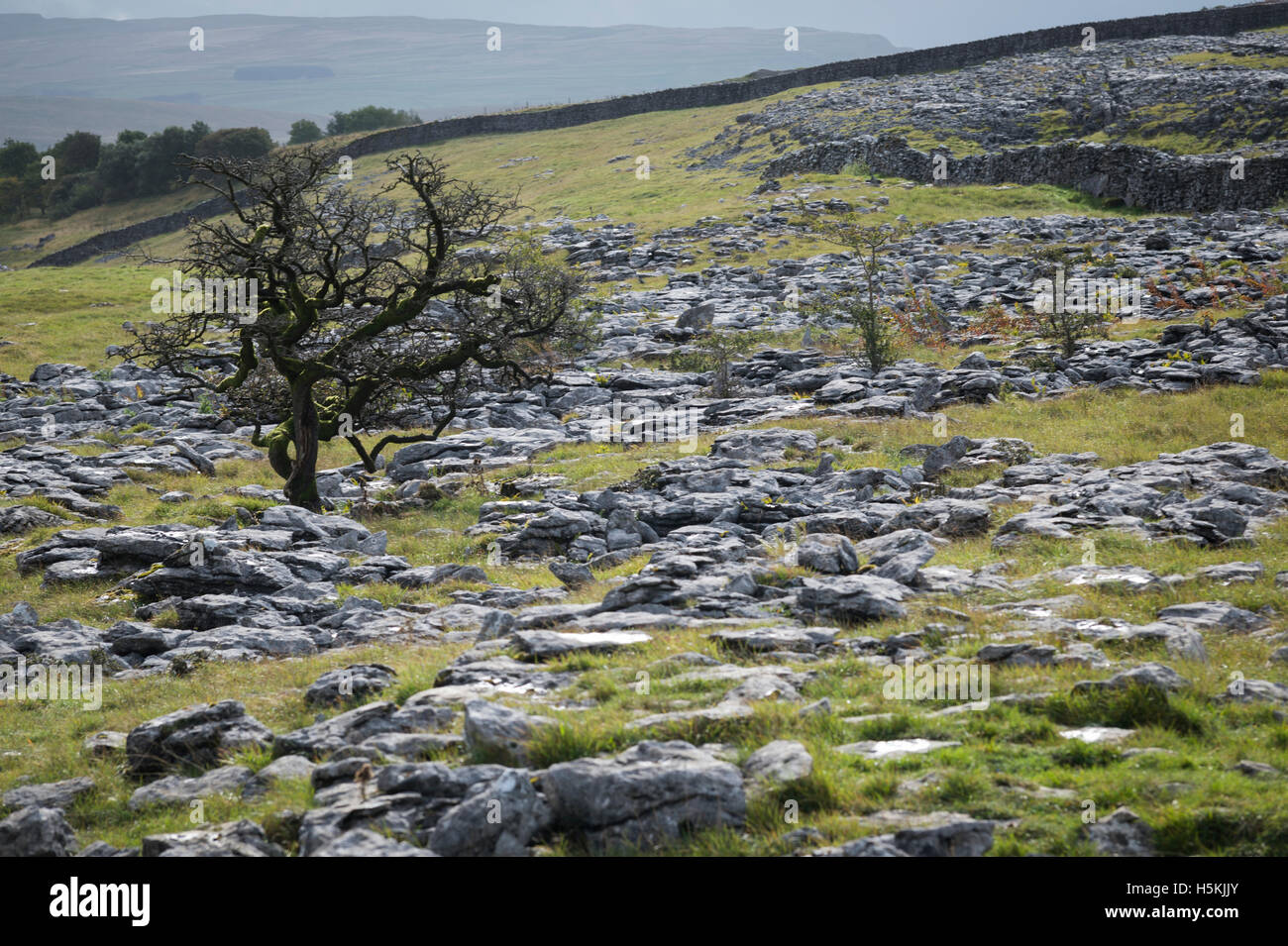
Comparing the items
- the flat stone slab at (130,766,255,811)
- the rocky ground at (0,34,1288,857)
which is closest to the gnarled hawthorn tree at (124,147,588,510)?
the rocky ground at (0,34,1288,857)

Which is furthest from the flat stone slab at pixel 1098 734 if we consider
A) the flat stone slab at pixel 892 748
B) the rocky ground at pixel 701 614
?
the flat stone slab at pixel 892 748

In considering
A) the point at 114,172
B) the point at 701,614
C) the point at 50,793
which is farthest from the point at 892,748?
the point at 114,172

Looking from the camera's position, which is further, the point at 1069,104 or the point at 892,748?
the point at 1069,104

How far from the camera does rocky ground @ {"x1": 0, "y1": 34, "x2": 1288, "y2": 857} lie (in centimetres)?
674

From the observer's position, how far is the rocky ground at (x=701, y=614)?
6.74 meters

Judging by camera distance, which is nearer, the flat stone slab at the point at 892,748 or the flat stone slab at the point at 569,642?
the flat stone slab at the point at 892,748

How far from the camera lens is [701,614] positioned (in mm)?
11367

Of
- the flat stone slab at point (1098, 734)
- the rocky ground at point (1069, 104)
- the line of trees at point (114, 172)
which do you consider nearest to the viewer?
the flat stone slab at point (1098, 734)

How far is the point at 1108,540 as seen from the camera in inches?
516

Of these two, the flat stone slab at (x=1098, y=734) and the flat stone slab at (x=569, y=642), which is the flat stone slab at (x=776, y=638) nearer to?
the flat stone slab at (x=569, y=642)

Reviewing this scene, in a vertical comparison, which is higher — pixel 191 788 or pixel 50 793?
pixel 191 788

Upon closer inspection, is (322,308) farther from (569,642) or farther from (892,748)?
(892,748)

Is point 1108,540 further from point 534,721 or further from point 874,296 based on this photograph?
point 874,296
